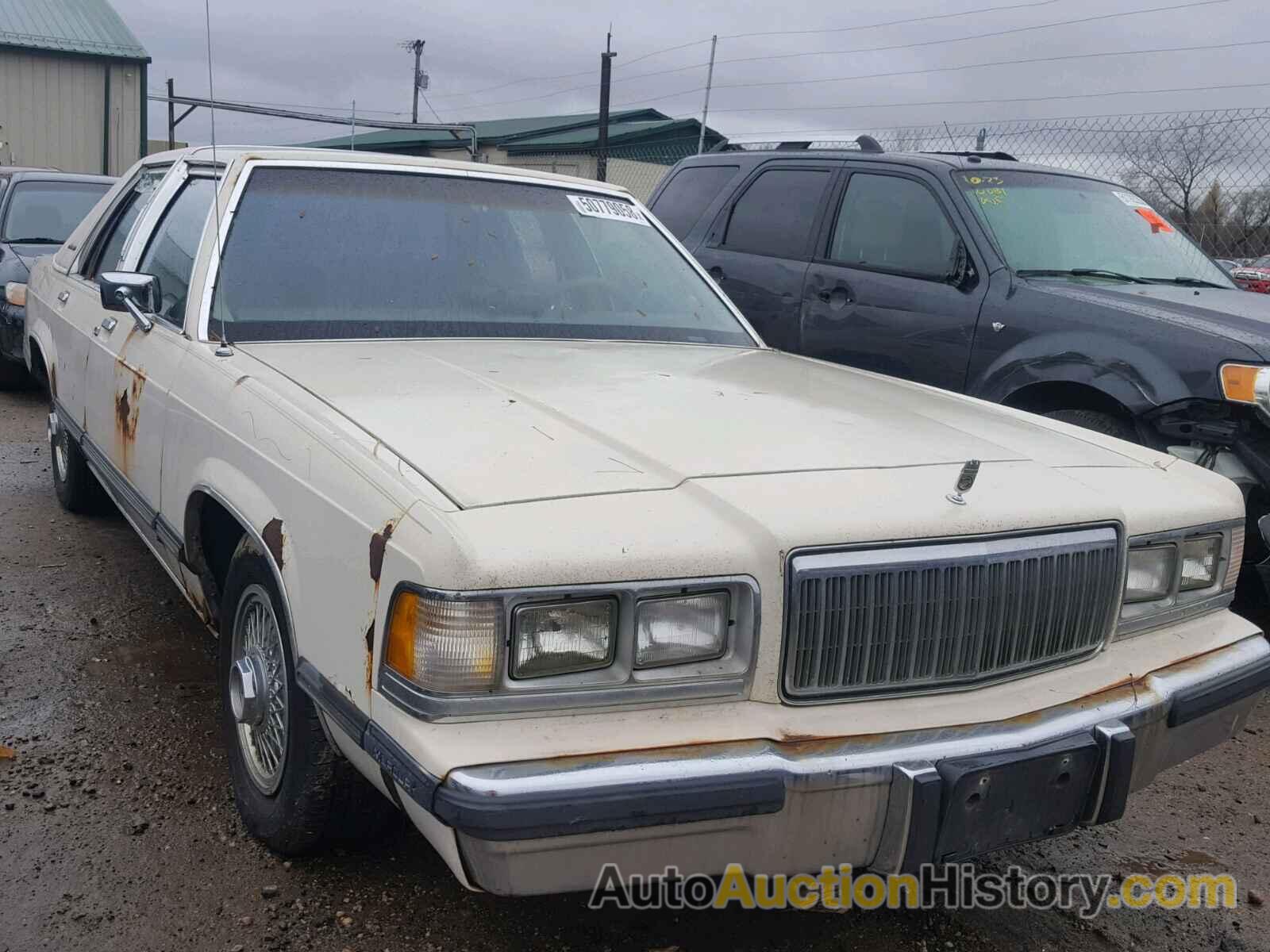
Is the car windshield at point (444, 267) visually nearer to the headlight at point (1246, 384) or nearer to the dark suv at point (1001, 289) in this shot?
the dark suv at point (1001, 289)

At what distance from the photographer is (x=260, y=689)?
8.38ft

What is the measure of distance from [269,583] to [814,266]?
3.79 m

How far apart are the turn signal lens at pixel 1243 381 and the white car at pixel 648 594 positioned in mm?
1419

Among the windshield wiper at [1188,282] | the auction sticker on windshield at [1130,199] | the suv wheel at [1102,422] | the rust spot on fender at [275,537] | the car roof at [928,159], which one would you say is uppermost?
the car roof at [928,159]

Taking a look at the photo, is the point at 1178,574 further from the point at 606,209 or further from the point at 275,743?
the point at 606,209

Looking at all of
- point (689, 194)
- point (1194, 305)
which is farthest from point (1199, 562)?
point (689, 194)

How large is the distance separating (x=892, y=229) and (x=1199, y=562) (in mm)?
3139

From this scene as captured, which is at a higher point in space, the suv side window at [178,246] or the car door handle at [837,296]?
the suv side window at [178,246]

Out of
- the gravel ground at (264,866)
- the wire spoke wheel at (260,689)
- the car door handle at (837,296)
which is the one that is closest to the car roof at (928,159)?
the car door handle at (837,296)

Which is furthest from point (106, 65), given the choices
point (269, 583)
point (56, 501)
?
point (269, 583)

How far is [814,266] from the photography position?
5609 millimetres

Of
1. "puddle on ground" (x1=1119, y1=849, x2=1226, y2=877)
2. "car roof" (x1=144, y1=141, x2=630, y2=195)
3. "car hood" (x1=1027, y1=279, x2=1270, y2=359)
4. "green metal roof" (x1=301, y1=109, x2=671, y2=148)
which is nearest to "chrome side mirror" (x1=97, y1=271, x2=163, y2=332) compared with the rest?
"car roof" (x1=144, y1=141, x2=630, y2=195)

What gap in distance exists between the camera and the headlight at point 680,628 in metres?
1.91

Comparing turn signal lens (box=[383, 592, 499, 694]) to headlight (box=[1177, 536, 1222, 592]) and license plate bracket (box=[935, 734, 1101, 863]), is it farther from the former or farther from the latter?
headlight (box=[1177, 536, 1222, 592])
